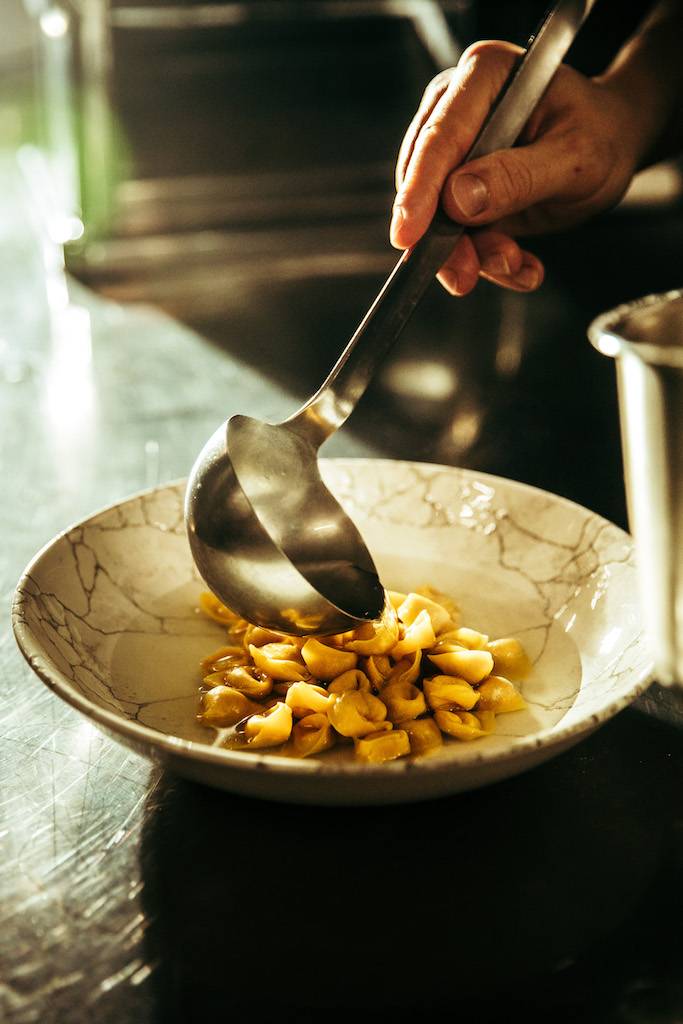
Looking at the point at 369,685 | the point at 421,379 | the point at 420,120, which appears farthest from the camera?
the point at 421,379

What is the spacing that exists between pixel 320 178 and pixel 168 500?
1267 millimetres

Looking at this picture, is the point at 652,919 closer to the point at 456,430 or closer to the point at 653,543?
the point at 653,543

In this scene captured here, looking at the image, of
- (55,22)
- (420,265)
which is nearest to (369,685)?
(420,265)

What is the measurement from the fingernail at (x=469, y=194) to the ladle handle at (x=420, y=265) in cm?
2

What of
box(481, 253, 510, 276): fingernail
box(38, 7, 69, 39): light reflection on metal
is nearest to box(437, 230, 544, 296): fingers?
box(481, 253, 510, 276): fingernail

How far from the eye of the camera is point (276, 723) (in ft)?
2.09

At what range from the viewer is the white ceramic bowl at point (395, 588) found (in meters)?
0.53

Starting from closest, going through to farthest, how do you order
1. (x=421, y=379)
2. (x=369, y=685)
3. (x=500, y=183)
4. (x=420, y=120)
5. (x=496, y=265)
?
1. (x=369, y=685)
2. (x=500, y=183)
3. (x=420, y=120)
4. (x=496, y=265)
5. (x=421, y=379)

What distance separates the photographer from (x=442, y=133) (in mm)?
847

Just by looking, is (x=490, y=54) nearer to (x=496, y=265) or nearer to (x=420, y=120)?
(x=420, y=120)

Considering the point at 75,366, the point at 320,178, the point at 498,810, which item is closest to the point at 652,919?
the point at 498,810

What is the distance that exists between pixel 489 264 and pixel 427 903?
668mm

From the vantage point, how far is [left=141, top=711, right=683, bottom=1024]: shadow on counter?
50 centimetres

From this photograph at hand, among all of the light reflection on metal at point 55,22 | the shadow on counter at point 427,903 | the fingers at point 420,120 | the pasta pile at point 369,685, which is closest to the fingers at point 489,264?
the fingers at point 420,120
